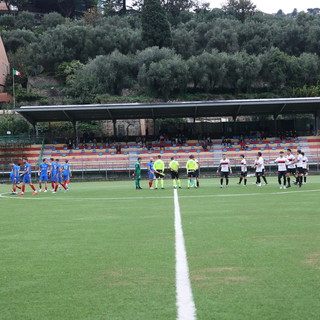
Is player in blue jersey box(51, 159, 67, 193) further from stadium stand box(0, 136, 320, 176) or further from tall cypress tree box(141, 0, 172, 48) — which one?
tall cypress tree box(141, 0, 172, 48)

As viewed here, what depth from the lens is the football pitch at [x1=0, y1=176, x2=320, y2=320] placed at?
4.89 m

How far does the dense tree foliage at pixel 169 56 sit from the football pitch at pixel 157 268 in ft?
196

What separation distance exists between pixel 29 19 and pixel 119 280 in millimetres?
109281

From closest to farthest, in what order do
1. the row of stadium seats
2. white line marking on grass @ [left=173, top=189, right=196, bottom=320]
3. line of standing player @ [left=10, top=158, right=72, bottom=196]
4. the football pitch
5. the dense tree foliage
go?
white line marking on grass @ [left=173, top=189, right=196, bottom=320] < the football pitch < line of standing player @ [left=10, top=158, right=72, bottom=196] < the row of stadium seats < the dense tree foliage

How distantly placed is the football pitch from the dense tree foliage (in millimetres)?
59852

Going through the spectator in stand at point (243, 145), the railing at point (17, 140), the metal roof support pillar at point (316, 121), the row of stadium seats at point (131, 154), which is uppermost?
the metal roof support pillar at point (316, 121)

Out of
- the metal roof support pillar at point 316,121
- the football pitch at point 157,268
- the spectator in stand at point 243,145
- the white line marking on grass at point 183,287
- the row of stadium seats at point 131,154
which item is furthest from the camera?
the metal roof support pillar at point 316,121

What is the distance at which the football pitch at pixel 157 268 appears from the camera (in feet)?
16.0

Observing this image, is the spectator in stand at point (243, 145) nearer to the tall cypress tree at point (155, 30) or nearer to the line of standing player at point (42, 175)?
the line of standing player at point (42, 175)

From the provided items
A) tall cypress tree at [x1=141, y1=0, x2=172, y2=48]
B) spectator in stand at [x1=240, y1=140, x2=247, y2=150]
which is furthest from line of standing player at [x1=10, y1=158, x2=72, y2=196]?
tall cypress tree at [x1=141, y1=0, x2=172, y2=48]

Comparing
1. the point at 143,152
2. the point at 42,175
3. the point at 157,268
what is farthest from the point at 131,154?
the point at 157,268

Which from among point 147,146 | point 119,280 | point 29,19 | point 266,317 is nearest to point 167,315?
point 266,317

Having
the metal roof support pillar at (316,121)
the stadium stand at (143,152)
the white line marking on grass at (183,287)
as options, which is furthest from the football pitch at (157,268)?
the metal roof support pillar at (316,121)

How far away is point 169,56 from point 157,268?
7026 centimetres
